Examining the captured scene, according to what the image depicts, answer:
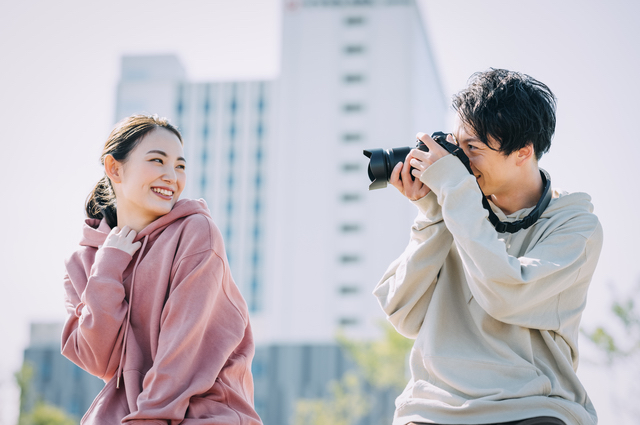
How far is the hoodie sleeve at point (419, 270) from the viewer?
1.71 m

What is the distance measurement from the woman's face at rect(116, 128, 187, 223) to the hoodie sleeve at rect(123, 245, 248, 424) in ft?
0.86

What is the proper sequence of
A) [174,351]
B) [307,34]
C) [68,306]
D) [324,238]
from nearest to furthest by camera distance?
[174,351]
[68,306]
[324,238]
[307,34]

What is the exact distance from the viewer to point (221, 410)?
174 centimetres

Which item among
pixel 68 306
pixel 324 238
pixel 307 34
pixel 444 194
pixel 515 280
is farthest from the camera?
pixel 307 34

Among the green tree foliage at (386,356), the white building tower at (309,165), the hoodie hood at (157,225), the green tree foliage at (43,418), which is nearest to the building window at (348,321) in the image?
the white building tower at (309,165)

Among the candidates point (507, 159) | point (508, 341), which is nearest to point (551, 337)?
point (508, 341)

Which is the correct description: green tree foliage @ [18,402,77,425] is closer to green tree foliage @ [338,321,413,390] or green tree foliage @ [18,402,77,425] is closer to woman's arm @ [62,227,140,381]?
green tree foliage @ [338,321,413,390]

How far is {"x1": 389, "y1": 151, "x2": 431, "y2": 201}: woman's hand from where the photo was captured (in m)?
1.73

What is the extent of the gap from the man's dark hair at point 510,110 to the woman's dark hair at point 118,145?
97 centimetres

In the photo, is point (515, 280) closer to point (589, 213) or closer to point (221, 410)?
point (589, 213)

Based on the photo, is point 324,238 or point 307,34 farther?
point 307,34

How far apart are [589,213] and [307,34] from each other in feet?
122

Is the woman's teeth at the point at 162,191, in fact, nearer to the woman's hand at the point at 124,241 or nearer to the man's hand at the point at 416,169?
the woman's hand at the point at 124,241

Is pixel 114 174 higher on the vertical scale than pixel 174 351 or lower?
higher
